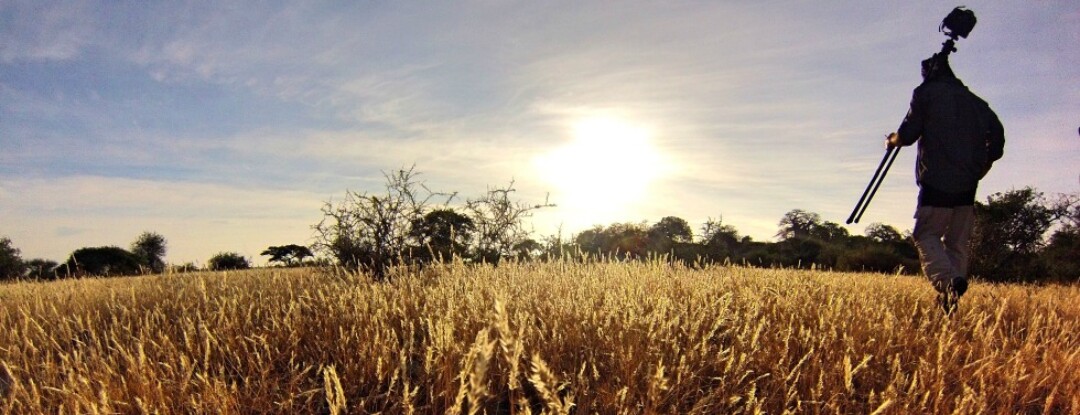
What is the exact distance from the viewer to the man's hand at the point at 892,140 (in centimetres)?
538

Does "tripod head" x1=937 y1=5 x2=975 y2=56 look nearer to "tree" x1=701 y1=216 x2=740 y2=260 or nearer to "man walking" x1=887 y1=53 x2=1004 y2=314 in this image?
"man walking" x1=887 y1=53 x2=1004 y2=314

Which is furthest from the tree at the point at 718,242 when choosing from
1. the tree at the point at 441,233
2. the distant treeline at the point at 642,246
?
the tree at the point at 441,233

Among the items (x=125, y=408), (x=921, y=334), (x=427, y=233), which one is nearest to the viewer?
(x=125, y=408)

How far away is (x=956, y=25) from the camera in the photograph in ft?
18.2

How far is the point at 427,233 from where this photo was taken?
27.7ft

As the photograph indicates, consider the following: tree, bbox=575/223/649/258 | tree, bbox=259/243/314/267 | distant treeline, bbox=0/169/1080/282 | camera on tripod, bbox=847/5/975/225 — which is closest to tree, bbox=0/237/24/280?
distant treeline, bbox=0/169/1080/282

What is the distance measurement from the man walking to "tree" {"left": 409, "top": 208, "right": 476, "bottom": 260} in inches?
216

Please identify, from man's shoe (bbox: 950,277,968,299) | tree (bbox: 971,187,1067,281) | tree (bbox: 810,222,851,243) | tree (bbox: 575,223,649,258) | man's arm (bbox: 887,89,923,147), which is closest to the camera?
man's shoe (bbox: 950,277,968,299)

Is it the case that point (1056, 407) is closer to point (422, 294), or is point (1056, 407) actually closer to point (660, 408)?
point (660, 408)

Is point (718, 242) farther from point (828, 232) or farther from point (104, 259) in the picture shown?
point (104, 259)

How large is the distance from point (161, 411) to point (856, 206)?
586 cm

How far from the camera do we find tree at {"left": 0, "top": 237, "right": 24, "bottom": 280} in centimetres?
2250

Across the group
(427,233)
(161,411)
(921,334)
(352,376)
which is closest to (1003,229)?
(921,334)

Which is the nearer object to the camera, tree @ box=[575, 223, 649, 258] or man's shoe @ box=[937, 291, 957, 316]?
man's shoe @ box=[937, 291, 957, 316]
